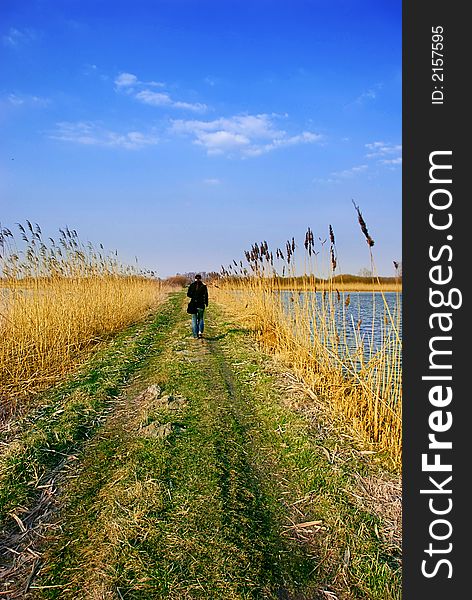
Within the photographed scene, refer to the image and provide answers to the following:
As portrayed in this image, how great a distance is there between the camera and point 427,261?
1900 millimetres

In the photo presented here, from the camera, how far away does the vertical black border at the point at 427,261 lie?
71.2 inches

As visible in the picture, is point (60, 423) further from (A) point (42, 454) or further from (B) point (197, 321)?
(B) point (197, 321)

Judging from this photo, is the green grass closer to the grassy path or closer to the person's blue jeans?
the grassy path

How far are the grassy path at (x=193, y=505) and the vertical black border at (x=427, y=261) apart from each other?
1.07 metres

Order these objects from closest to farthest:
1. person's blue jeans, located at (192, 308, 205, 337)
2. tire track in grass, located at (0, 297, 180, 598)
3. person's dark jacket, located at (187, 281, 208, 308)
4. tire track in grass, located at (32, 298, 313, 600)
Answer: tire track in grass, located at (32, 298, 313, 600), tire track in grass, located at (0, 297, 180, 598), person's dark jacket, located at (187, 281, 208, 308), person's blue jeans, located at (192, 308, 205, 337)

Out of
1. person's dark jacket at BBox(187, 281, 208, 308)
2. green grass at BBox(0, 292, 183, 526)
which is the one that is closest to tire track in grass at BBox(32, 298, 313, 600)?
green grass at BBox(0, 292, 183, 526)

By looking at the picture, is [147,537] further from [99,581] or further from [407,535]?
[407,535]

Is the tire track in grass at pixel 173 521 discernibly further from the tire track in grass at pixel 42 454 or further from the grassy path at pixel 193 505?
the tire track in grass at pixel 42 454

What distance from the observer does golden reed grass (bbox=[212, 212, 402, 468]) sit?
445 centimetres

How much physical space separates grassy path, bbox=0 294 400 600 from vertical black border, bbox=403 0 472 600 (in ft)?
3.50

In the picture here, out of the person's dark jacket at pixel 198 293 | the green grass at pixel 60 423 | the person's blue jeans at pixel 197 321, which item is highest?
the person's dark jacket at pixel 198 293

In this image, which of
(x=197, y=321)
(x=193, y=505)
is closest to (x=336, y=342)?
(x=193, y=505)

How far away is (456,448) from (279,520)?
187 cm

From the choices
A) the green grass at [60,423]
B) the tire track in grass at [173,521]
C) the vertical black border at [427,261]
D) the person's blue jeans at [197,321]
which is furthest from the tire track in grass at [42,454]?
the person's blue jeans at [197,321]
